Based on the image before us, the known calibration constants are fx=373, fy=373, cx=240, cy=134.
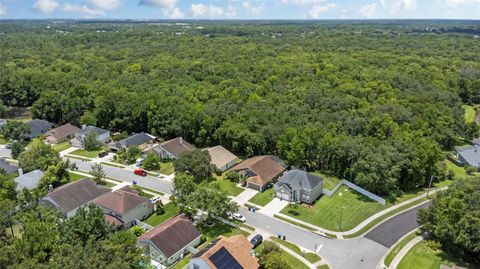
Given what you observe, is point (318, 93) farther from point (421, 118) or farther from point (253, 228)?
point (253, 228)

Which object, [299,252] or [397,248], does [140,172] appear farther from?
[397,248]

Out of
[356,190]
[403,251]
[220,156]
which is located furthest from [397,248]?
[220,156]

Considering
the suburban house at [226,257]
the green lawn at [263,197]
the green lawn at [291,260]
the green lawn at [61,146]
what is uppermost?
the suburban house at [226,257]

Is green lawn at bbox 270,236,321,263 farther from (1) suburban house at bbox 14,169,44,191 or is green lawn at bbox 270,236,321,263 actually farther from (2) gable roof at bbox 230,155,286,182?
(1) suburban house at bbox 14,169,44,191

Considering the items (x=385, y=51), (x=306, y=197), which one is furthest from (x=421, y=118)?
(x=385, y=51)

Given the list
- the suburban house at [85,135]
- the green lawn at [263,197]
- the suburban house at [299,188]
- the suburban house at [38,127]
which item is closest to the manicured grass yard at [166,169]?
the green lawn at [263,197]

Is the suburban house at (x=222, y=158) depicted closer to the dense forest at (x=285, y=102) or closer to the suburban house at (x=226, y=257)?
the dense forest at (x=285, y=102)

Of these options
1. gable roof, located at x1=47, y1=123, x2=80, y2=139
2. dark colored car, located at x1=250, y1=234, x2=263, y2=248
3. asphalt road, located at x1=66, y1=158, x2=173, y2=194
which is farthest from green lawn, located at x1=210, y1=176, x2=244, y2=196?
gable roof, located at x1=47, y1=123, x2=80, y2=139
